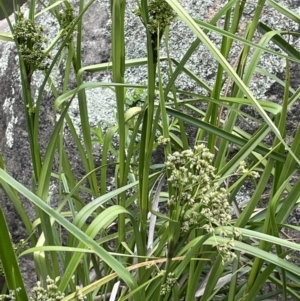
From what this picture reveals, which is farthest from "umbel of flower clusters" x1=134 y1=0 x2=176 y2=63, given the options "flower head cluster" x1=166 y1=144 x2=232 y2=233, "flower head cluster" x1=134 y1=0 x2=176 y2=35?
"flower head cluster" x1=166 y1=144 x2=232 y2=233

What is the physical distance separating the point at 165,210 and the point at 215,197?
1.94ft

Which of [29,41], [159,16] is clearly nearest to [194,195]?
[159,16]

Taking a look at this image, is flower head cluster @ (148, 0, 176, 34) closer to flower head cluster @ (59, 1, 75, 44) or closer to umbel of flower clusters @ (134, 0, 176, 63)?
umbel of flower clusters @ (134, 0, 176, 63)

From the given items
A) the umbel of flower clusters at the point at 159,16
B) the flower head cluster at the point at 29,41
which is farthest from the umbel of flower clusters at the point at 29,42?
the umbel of flower clusters at the point at 159,16

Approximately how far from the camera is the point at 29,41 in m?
0.52

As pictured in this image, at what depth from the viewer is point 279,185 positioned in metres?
0.51

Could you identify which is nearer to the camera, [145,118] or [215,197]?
[215,197]

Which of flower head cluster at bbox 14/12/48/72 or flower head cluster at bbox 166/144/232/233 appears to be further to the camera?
flower head cluster at bbox 14/12/48/72

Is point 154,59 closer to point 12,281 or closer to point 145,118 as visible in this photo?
point 145,118

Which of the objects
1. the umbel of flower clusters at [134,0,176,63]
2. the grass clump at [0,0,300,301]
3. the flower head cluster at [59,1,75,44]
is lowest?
the grass clump at [0,0,300,301]

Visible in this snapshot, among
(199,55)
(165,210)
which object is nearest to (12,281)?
(165,210)

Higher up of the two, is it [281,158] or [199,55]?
[199,55]

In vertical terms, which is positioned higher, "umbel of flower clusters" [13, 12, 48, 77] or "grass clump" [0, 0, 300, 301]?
"umbel of flower clusters" [13, 12, 48, 77]

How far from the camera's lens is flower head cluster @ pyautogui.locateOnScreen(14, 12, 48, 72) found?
0.51 m
